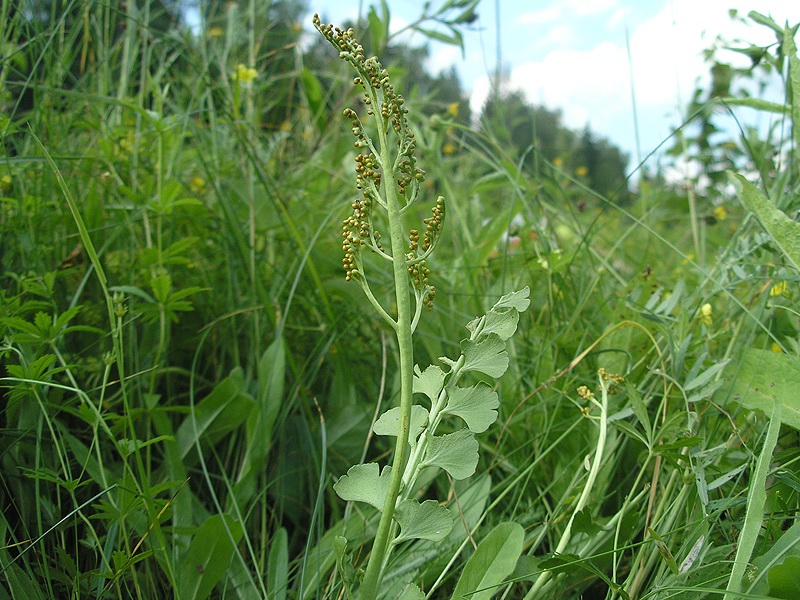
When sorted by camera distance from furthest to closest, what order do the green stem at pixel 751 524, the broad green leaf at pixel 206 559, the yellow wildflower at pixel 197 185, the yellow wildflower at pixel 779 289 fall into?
the yellow wildflower at pixel 197 185 < the yellow wildflower at pixel 779 289 < the broad green leaf at pixel 206 559 < the green stem at pixel 751 524

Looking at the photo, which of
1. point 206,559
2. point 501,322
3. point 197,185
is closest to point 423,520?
point 501,322

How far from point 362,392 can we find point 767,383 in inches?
26.6

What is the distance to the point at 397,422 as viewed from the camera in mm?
675

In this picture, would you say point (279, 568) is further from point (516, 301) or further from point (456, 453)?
point (516, 301)

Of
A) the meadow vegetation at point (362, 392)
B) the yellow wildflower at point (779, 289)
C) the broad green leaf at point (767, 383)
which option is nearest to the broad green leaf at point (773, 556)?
the meadow vegetation at point (362, 392)

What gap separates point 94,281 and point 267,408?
412 mm

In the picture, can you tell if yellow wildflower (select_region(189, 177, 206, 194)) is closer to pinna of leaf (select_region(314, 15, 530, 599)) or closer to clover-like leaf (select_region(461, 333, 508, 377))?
pinna of leaf (select_region(314, 15, 530, 599))

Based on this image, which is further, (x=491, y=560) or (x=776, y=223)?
(x=776, y=223)

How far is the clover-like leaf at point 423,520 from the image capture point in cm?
63

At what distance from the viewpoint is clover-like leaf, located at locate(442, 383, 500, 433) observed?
0.63 meters

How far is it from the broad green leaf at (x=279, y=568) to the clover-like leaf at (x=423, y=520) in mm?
238

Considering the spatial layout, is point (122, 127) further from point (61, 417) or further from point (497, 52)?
point (497, 52)

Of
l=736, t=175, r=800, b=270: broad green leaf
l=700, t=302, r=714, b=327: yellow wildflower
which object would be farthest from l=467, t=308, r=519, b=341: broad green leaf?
l=700, t=302, r=714, b=327: yellow wildflower

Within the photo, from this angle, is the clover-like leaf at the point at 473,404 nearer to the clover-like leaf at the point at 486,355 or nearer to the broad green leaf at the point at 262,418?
the clover-like leaf at the point at 486,355
